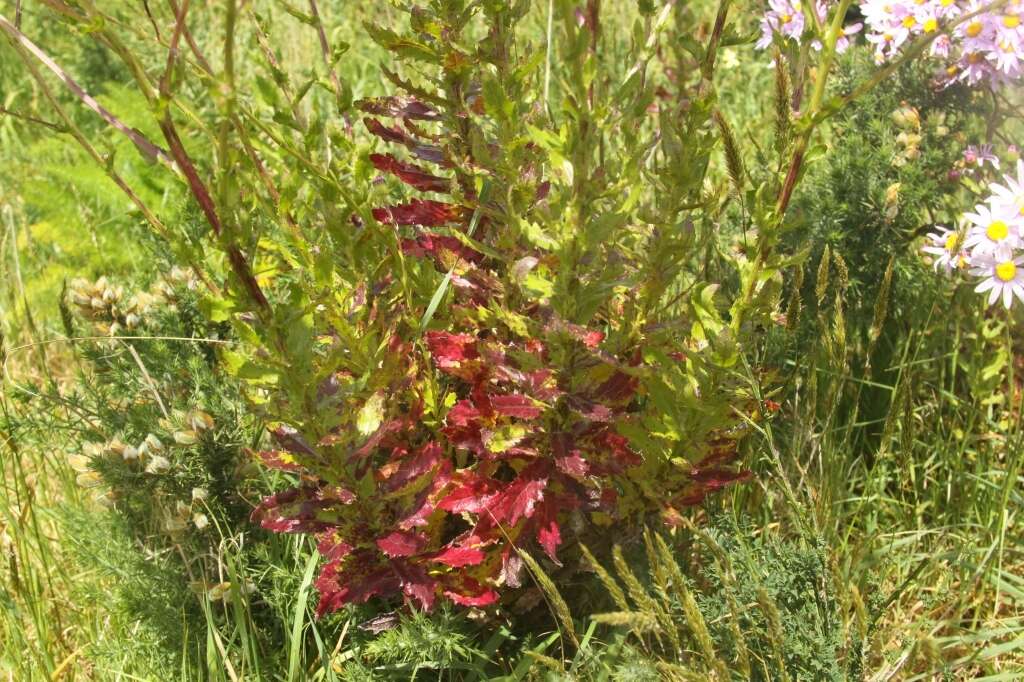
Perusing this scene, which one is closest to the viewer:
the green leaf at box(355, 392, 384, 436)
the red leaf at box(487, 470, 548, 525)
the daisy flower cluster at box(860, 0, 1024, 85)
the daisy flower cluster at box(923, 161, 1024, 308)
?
the green leaf at box(355, 392, 384, 436)

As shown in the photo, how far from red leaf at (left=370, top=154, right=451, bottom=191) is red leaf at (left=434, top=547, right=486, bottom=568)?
558 millimetres

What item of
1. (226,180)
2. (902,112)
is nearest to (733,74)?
(902,112)

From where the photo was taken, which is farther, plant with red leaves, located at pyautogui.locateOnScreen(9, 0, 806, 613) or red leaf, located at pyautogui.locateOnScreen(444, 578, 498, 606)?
red leaf, located at pyautogui.locateOnScreen(444, 578, 498, 606)

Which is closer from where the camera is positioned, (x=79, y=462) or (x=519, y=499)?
(x=519, y=499)

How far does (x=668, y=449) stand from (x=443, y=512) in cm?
38

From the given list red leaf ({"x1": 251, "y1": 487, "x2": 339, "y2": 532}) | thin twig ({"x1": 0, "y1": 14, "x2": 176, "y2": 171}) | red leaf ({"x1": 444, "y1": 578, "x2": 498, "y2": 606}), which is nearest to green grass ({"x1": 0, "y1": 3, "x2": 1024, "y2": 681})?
red leaf ({"x1": 444, "y1": 578, "x2": 498, "y2": 606})

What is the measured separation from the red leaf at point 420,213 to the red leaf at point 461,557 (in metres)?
0.51

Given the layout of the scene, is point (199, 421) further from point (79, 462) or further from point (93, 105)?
point (93, 105)

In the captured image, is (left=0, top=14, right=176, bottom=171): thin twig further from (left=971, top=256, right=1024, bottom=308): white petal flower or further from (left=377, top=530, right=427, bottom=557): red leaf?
(left=971, top=256, right=1024, bottom=308): white petal flower

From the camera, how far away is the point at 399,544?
1417 mm

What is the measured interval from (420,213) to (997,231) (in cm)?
111

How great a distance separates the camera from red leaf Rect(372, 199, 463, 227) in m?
1.52

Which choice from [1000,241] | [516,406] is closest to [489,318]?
[516,406]

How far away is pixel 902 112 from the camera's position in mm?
2238
